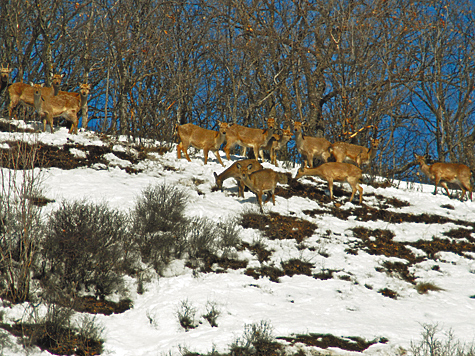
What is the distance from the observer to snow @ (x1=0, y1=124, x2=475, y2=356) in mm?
6609

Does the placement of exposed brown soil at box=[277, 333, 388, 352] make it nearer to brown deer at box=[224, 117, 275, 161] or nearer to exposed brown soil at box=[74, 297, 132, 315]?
A: exposed brown soil at box=[74, 297, 132, 315]

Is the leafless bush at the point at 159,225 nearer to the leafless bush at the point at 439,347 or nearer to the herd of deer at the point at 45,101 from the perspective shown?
the leafless bush at the point at 439,347

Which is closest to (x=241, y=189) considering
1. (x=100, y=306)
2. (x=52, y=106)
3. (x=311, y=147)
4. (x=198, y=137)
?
(x=198, y=137)

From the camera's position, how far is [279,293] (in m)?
8.30

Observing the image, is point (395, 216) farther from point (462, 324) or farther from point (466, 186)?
point (462, 324)

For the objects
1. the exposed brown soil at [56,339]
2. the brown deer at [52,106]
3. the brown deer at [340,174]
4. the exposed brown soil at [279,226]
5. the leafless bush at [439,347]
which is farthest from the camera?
the brown deer at [52,106]

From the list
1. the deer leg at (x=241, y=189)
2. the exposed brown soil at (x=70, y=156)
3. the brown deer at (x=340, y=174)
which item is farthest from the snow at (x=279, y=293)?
the brown deer at (x=340, y=174)

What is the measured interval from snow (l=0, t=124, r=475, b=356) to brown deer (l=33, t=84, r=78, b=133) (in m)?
1.80

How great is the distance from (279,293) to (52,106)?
453 inches

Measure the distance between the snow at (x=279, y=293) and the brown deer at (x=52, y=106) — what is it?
180 cm

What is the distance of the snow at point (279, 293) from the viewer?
6.61 meters

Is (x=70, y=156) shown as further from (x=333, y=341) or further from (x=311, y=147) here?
(x=333, y=341)

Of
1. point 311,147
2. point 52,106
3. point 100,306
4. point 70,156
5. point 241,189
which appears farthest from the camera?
point 311,147

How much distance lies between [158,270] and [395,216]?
857 cm
